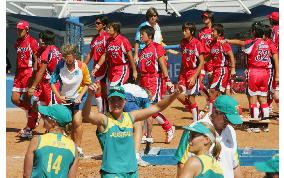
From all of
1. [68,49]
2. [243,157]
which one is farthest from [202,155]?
[68,49]

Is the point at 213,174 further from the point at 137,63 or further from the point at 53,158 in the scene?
the point at 137,63

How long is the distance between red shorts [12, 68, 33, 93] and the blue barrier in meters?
3.85

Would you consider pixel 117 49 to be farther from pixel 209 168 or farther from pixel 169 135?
pixel 209 168

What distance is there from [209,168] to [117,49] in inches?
345

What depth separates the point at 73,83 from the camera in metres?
13.1

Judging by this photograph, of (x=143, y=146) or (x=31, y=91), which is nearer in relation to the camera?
(x=143, y=146)

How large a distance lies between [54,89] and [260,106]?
5131 mm

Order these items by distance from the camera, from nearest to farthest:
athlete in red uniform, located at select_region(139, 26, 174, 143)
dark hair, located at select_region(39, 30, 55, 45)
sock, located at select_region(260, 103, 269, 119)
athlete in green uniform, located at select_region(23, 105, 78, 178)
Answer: athlete in green uniform, located at select_region(23, 105, 78, 178), athlete in red uniform, located at select_region(139, 26, 174, 143), dark hair, located at select_region(39, 30, 55, 45), sock, located at select_region(260, 103, 269, 119)

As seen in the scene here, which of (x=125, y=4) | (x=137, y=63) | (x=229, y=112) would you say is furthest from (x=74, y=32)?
(x=229, y=112)

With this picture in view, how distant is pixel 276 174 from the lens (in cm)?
592

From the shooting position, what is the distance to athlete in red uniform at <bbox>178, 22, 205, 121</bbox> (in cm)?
1580

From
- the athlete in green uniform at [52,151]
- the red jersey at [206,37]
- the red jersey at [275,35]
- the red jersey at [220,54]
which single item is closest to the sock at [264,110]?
the red jersey at [220,54]

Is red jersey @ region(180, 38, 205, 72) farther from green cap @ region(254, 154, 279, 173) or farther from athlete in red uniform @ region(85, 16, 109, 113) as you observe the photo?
green cap @ region(254, 154, 279, 173)

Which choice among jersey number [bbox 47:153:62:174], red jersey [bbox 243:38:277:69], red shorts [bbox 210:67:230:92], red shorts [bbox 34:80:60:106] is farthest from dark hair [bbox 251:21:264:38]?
jersey number [bbox 47:153:62:174]
